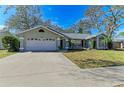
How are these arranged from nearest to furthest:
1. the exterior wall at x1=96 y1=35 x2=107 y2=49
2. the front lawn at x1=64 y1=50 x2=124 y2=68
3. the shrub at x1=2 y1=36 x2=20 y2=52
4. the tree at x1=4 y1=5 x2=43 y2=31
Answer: the front lawn at x1=64 y1=50 x2=124 y2=68
the shrub at x1=2 y1=36 x2=20 y2=52
the exterior wall at x1=96 y1=35 x2=107 y2=49
the tree at x1=4 y1=5 x2=43 y2=31

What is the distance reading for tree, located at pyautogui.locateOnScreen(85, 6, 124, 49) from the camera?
31.1 metres

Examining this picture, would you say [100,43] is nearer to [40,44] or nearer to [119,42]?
[119,42]

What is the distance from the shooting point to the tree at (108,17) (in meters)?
31.1

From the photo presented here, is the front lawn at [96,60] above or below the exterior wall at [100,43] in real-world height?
below

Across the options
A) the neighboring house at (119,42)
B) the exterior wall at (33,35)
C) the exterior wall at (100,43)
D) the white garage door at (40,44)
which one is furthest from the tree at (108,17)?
the white garage door at (40,44)

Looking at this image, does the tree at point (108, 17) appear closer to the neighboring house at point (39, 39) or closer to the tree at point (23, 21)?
the neighboring house at point (39, 39)

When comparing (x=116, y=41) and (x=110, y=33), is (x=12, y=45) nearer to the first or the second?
(x=110, y=33)

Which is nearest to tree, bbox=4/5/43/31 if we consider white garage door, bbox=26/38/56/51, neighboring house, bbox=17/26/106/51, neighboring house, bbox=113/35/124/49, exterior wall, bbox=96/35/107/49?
neighboring house, bbox=17/26/106/51

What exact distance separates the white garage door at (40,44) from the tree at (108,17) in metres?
10.3

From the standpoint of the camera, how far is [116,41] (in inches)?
1545

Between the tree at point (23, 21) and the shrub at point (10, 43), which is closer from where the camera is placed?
the shrub at point (10, 43)

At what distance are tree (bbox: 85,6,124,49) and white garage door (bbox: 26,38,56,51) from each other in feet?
33.7

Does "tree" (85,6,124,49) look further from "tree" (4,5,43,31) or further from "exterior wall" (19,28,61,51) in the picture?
"tree" (4,5,43,31)
